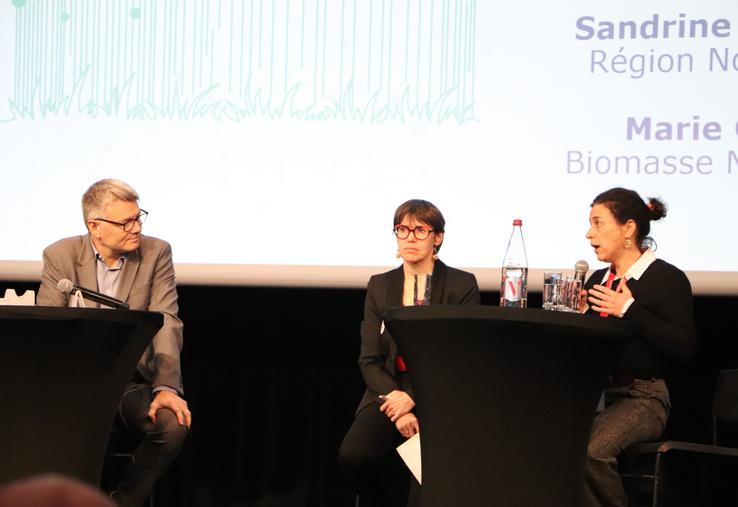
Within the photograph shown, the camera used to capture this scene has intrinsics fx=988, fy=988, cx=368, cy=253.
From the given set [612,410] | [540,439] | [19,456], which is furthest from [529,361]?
[19,456]

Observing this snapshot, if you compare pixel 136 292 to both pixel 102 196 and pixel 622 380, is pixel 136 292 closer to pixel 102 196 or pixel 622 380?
pixel 102 196

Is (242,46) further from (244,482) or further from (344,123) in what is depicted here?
(244,482)

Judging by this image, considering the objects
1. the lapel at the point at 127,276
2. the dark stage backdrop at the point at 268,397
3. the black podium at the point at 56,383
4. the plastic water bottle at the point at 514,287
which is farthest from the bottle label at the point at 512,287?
the dark stage backdrop at the point at 268,397

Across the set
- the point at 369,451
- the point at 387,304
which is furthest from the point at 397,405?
the point at 387,304

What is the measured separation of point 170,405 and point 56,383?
0.77 m

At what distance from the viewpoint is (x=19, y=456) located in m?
2.32

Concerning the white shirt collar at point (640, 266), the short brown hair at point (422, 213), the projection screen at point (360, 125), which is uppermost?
the projection screen at point (360, 125)

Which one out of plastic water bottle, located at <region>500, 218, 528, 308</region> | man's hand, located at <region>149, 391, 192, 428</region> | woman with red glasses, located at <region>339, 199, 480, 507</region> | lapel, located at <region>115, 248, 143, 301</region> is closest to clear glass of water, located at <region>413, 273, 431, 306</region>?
plastic water bottle, located at <region>500, 218, 528, 308</region>

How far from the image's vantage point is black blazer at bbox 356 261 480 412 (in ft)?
10.8

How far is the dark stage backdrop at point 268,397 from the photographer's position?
14.0ft

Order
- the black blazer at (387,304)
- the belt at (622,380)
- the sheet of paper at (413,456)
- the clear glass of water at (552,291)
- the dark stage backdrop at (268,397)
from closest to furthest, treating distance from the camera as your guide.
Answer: the clear glass of water at (552,291) → the sheet of paper at (413,456) → the belt at (622,380) → the black blazer at (387,304) → the dark stage backdrop at (268,397)

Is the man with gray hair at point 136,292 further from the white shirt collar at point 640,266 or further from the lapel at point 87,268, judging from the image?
the white shirt collar at point 640,266

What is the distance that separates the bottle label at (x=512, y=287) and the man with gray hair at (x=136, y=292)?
1095 millimetres

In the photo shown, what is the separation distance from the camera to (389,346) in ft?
10.9
